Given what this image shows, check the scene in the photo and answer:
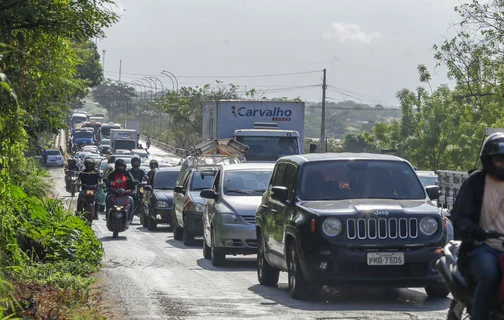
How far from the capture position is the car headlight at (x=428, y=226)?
439 inches

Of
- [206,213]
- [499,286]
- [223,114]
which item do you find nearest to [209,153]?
[223,114]

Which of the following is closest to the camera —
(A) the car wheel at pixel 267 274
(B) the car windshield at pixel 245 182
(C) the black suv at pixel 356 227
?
(C) the black suv at pixel 356 227

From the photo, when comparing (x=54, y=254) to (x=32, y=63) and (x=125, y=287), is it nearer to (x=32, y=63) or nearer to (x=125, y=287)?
(x=125, y=287)

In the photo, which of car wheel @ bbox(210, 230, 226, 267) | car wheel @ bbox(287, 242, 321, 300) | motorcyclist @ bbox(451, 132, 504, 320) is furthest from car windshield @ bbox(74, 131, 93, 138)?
motorcyclist @ bbox(451, 132, 504, 320)

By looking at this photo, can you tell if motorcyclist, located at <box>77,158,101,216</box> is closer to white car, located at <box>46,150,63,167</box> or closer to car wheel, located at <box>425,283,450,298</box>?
car wheel, located at <box>425,283,450,298</box>

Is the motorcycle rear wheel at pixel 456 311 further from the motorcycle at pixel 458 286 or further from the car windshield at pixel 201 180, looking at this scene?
the car windshield at pixel 201 180

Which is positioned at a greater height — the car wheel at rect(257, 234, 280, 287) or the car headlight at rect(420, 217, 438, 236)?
the car headlight at rect(420, 217, 438, 236)

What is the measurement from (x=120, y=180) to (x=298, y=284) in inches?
432

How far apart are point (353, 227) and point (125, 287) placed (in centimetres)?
324

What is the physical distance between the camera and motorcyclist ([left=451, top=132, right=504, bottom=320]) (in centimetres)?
659

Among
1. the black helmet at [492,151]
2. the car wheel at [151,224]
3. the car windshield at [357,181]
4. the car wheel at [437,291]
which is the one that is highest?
the black helmet at [492,151]

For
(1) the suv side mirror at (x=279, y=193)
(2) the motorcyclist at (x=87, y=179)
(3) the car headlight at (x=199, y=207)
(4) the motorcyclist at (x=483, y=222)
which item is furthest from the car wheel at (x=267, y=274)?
(2) the motorcyclist at (x=87, y=179)

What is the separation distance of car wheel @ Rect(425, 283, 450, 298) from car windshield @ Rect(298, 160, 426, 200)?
46.8 inches

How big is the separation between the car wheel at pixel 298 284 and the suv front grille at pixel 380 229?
2.44 ft
